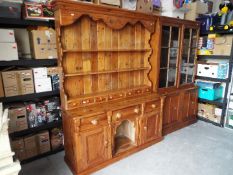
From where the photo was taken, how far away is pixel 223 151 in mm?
2432

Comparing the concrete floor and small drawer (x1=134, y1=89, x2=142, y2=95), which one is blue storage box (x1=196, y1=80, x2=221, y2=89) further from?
small drawer (x1=134, y1=89, x2=142, y2=95)

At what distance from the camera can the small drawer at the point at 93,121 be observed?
1851 mm

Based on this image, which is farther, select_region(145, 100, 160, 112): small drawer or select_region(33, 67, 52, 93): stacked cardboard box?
select_region(145, 100, 160, 112): small drawer

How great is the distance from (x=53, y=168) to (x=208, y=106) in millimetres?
2821

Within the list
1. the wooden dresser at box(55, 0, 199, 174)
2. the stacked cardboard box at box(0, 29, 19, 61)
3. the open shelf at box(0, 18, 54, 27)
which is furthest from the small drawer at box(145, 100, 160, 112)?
the stacked cardboard box at box(0, 29, 19, 61)

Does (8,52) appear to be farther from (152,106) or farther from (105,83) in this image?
(152,106)

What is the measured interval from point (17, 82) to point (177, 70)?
2.34 metres

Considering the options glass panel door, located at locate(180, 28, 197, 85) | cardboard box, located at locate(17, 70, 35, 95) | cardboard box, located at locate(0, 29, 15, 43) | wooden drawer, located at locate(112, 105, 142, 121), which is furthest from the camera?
glass panel door, located at locate(180, 28, 197, 85)

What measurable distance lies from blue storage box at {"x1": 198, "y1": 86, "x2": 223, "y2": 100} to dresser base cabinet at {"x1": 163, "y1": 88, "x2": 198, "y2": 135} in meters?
0.15

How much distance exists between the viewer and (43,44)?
2.07m

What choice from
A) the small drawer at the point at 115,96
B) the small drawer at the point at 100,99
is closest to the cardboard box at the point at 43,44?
the small drawer at the point at 100,99

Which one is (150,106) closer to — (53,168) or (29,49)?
(53,168)

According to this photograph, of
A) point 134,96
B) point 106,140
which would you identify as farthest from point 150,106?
point 106,140

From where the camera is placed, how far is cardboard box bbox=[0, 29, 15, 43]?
179 cm
